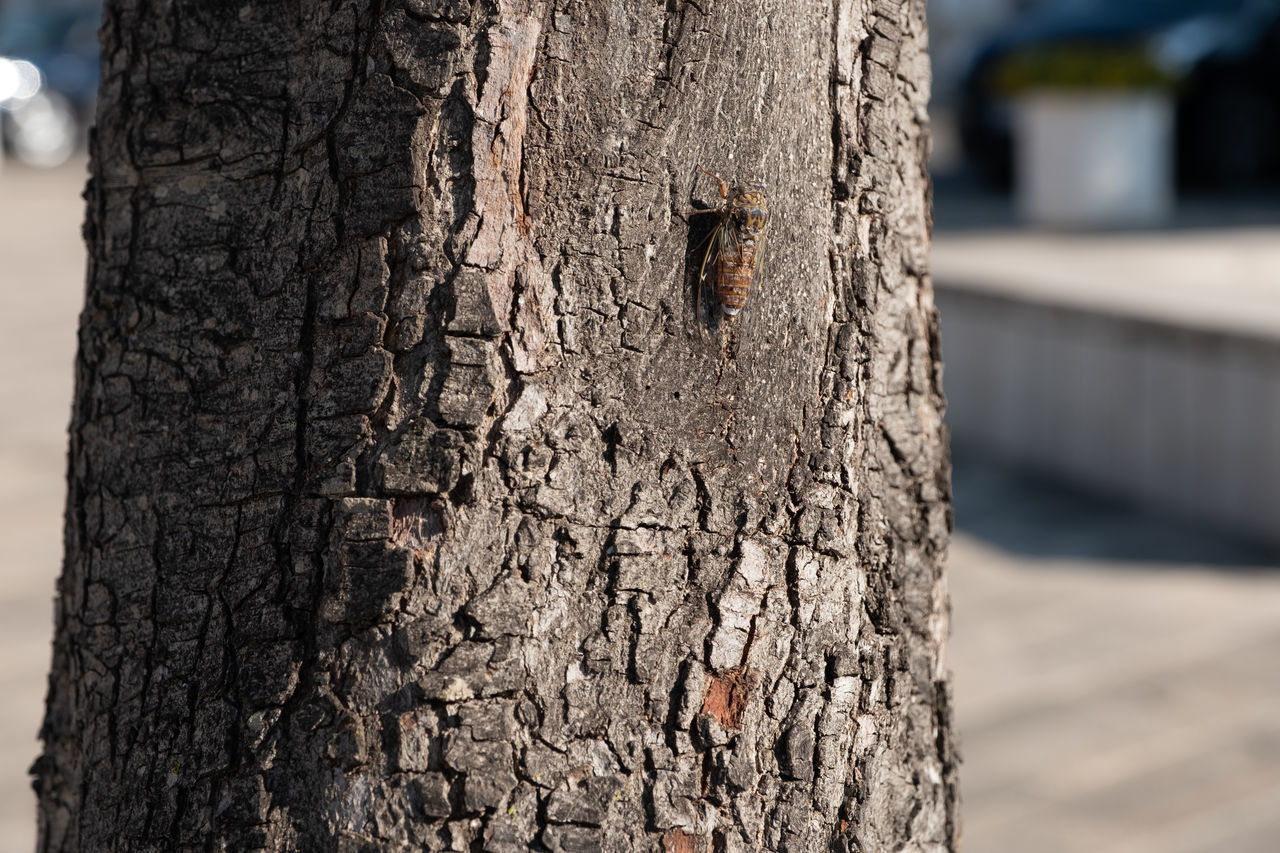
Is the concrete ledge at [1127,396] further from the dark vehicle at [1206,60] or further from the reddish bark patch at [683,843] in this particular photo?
Result: the reddish bark patch at [683,843]

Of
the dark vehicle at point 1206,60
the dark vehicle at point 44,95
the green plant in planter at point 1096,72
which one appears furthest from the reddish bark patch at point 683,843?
the dark vehicle at point 44,95

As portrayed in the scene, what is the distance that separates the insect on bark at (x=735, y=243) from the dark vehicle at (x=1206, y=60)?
865cm

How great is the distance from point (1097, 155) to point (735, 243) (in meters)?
8.34

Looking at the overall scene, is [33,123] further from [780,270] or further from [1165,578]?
[780,270]

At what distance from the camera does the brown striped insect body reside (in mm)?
1261

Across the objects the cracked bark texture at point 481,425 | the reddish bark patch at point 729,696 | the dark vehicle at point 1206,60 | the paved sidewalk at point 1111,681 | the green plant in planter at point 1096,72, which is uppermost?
the dark vehicle at point 1206,60

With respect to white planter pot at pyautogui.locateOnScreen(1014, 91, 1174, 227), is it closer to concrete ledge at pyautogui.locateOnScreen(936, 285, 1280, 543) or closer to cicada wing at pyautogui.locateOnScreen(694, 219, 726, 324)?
concrete ledge at pyautogui.locateOnScreen(936, 285, 1280, 543)

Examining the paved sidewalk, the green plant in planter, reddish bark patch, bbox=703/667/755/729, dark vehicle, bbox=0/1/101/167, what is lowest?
the paved sidewalk

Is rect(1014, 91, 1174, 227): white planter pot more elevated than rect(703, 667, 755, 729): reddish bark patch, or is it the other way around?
rect(1014, 91, 1174, 227): white planter pot

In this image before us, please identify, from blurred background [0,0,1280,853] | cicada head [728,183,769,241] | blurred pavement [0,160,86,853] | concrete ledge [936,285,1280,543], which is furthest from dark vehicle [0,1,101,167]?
cicada head [728,183,769,241]

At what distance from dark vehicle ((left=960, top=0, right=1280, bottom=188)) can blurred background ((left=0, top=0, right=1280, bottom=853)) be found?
21 mm

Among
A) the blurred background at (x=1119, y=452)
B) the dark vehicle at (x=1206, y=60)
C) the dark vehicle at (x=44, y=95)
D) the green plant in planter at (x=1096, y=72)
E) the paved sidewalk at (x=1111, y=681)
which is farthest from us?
the dark vehicle at (x=44, y=95)

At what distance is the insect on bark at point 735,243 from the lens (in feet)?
4.14

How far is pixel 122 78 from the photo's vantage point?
4.55 feet
